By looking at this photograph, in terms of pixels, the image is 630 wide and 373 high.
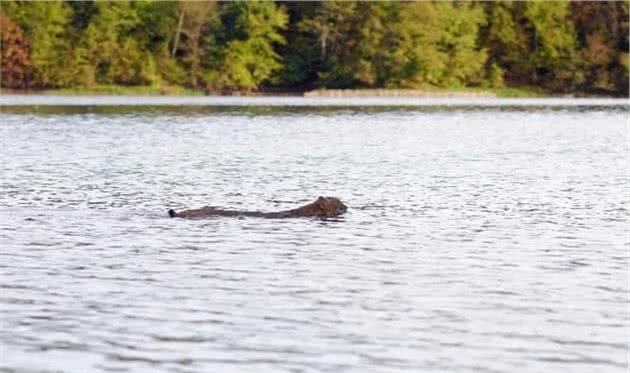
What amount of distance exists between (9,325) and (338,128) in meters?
49.5

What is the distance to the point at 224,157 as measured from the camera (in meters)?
42.4

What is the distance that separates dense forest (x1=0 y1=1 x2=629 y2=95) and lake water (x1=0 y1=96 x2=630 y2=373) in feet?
251

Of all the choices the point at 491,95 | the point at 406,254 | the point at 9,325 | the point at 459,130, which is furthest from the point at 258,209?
the point at 491,95

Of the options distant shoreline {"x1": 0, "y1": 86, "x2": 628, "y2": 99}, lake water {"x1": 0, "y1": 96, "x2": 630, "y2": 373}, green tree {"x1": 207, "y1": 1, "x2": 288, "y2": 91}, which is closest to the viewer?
lake water {"x1": 0, "y1": 96, "x2": 630, "y2": 373}

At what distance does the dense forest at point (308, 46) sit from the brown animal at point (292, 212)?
92.7m

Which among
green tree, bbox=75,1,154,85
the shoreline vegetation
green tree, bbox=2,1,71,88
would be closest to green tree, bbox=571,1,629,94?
the shoreline vegetation

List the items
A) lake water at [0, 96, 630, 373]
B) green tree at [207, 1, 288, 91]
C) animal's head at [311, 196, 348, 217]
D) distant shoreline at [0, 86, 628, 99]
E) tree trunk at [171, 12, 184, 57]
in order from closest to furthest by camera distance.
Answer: lake water at [0, 96, 630, 373], animal's head at [311, 196, 348, 217], distant shoreline at [0, 86, 628, 99], tree trunk at [171, 12, 184, 57], green tree at [207, 1, 288, 91]

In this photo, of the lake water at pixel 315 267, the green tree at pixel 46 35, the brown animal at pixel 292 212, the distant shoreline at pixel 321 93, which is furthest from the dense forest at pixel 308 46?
the brown animal at pixel 292 212

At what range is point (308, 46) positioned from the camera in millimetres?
122750

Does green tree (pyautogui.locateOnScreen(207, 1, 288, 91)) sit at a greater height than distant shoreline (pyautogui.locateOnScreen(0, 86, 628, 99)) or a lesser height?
greater

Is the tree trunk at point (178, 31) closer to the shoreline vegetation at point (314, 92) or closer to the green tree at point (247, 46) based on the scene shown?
the green tree at point (247, 46)

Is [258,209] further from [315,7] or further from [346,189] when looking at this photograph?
[315,7]

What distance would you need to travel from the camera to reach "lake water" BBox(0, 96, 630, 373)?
42.9 feet

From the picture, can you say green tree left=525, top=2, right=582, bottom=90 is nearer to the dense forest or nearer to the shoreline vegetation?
the dense forest
